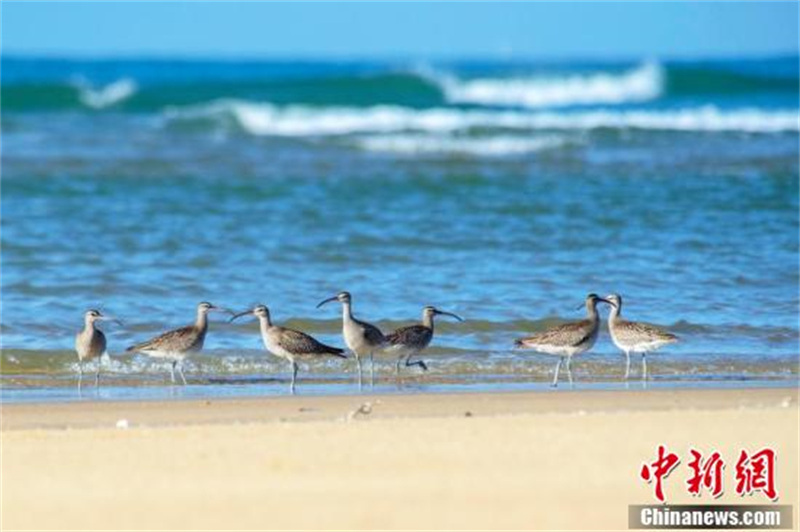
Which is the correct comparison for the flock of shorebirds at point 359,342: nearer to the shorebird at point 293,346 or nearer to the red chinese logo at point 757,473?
the shorebird at point 293,346

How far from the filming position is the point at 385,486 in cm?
698

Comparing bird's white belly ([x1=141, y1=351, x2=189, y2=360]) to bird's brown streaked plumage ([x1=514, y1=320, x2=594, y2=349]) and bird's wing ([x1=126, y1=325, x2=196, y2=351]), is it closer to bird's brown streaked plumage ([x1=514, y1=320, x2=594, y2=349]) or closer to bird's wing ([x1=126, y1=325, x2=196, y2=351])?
bird's wing ([x1=126, y1=325, x2=196, y2=351])

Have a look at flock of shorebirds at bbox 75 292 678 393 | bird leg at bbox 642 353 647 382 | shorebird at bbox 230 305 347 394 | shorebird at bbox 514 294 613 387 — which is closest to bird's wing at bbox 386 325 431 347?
flock of shorebirds at bbox 75 292 678 393

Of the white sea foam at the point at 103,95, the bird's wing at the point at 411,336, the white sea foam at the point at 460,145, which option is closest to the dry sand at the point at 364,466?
the bird's wing at the point at 411,336

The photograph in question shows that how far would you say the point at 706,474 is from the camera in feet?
23.8

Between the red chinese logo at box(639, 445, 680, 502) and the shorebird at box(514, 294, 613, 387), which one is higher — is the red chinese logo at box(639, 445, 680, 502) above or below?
below

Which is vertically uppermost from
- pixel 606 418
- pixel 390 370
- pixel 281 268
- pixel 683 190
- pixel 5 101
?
pixel 5 101

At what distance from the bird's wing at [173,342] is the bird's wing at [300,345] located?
0.56 metres

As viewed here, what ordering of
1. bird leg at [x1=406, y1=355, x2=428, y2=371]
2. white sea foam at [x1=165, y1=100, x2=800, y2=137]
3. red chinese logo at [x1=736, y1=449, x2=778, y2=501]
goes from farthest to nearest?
1. white sea foam at [x1=165, y1=100, x2=800, y2=137]
2. bird leg at [x1=406, y1=355, x2=428, y2=371]
3. red chinese logo at [x1=736, y1=449, x2=778, y2=501]

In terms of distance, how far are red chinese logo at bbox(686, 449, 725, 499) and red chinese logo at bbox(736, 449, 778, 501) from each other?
8cm

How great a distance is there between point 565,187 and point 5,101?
81.7 ft

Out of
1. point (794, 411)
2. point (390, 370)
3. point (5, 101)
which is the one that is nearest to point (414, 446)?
point (794, 411)

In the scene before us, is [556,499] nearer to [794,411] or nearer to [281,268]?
[794,411]

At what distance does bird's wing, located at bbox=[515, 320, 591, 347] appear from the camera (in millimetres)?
10727
